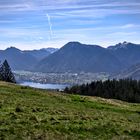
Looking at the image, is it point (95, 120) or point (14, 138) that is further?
point (95, 120)

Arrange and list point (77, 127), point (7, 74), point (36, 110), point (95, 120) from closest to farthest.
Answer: point (77, 127), point (95, 120), point (36, 110), point (7, 74)

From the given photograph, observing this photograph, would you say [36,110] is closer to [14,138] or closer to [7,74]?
[14,138]

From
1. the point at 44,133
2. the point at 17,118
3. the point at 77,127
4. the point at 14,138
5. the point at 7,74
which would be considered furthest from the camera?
the point at 7,74

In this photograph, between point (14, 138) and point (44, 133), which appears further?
point (44, 133)

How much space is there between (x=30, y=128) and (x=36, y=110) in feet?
26.1

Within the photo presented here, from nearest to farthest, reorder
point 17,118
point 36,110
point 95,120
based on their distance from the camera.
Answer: point 17,118
point 95,120
point 36,110

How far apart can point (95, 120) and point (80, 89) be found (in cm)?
12623

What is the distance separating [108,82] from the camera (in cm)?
15338

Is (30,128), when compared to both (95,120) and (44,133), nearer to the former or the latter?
(44,133)

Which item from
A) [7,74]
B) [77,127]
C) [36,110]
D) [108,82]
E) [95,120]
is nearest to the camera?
[77,127]

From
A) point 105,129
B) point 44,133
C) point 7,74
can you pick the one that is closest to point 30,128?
point 44,133

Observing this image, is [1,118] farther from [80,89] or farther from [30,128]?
[80,89]

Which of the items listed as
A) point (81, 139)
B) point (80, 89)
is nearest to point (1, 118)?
point (81, 139)

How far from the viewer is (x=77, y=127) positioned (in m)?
23.7
